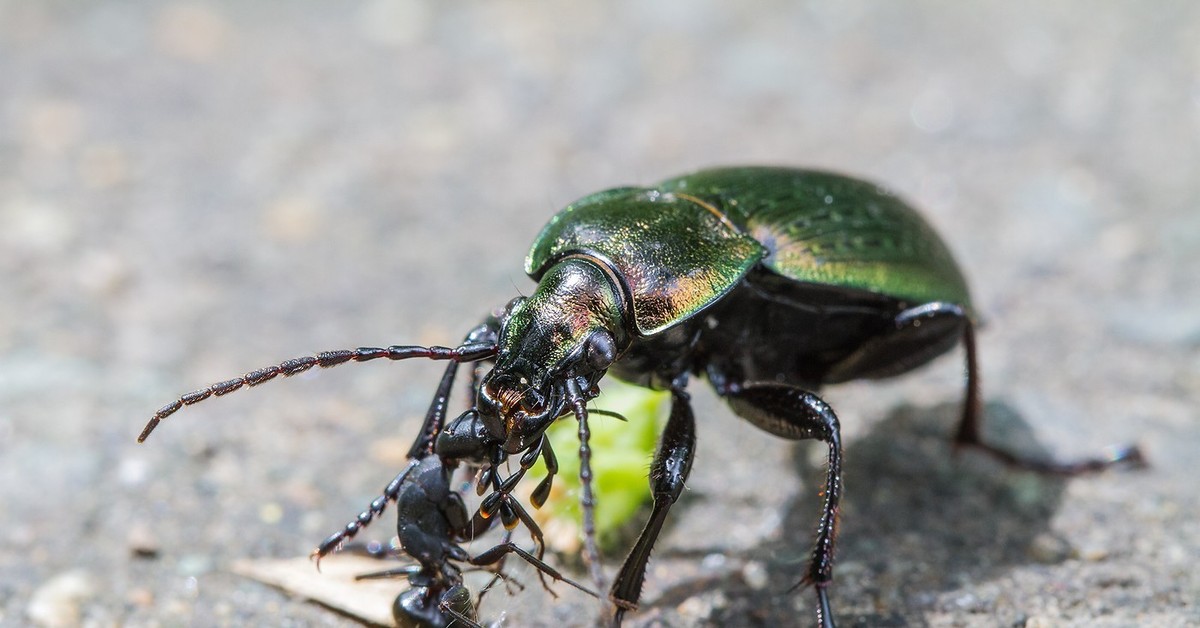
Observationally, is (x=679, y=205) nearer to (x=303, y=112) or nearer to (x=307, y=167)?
(x=307, y=167)

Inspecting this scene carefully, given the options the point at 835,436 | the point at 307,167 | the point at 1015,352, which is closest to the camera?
the point at 835,436

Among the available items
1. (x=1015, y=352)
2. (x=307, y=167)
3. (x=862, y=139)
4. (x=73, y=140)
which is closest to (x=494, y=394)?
(x=1015, y=352)

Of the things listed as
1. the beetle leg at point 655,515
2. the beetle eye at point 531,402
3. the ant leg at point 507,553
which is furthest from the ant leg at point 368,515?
the beetle leg at point 655,515

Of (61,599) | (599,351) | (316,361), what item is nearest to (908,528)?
(599,351)

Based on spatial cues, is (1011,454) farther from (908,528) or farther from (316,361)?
(316,361)

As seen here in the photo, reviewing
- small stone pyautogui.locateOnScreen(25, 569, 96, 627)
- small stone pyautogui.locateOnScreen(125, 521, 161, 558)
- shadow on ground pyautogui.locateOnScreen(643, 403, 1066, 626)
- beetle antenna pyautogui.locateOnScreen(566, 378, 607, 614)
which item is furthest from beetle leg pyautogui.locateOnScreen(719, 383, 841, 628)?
small stone pyautogui.locateOnScreen(25, 569, 96, 627)

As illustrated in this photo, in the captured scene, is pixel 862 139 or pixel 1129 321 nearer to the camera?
pixel 1129 321

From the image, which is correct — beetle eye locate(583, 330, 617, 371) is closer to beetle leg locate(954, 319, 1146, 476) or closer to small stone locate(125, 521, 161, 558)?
beetle leg locate(954, 319, 1146, 476)
